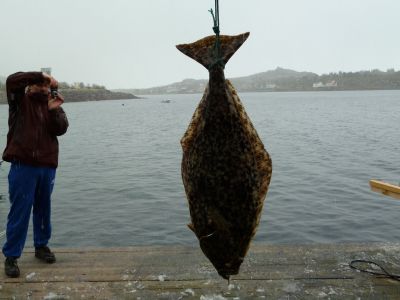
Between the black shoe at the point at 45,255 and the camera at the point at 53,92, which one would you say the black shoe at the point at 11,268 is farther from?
the camera at the point at 53,92

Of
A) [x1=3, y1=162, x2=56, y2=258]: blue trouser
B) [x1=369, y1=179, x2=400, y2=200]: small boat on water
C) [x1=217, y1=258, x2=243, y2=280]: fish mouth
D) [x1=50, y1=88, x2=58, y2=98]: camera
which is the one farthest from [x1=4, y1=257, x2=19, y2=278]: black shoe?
[x1=369, y1=179, x2=400, y2=200]: small boat on water

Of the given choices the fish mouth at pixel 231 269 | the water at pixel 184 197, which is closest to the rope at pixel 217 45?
the fish mouth at pixel 231 269

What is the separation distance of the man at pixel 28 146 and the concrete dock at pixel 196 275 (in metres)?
0.73

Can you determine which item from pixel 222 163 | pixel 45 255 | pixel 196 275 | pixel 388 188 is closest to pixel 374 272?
pixel 388 188

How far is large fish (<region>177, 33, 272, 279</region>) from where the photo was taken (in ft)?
10.6

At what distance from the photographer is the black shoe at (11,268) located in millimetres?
6512

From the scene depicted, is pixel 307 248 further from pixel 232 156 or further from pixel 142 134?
pixel 142 134

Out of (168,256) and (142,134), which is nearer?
(168,256)

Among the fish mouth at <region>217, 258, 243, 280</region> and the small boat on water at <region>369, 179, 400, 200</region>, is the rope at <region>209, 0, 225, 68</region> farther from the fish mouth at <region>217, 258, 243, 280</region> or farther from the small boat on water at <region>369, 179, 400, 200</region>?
the small boat on water at <region>369, 179, 400, 200</region>

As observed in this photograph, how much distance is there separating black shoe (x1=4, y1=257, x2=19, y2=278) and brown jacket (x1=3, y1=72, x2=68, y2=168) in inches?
62.7

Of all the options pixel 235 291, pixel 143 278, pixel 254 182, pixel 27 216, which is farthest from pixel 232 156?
pixel 27 216

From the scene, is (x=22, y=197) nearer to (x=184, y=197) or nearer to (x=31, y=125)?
(x=31, y=125)

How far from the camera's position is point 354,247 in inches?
300

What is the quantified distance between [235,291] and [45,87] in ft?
13.8
